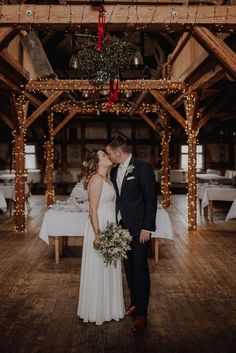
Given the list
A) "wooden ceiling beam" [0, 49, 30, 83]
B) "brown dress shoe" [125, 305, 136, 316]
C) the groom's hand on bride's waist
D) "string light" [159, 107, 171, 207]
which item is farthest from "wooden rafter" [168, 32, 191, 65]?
"brown dress shoe" [125, 305, 136, 316]

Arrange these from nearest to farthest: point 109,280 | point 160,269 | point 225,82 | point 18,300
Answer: point 109,280 → point 18,300 → point 160,269 → point 225,82

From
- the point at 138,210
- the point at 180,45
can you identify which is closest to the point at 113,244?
the point at 138,210

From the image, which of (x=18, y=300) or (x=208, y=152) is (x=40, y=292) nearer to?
(x=18, y=300)

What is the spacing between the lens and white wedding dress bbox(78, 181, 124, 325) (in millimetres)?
4398

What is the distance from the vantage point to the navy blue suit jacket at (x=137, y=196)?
14.3 ft

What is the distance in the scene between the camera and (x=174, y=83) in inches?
388

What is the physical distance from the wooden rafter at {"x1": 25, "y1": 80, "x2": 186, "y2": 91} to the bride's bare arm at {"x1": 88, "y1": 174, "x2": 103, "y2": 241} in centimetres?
565

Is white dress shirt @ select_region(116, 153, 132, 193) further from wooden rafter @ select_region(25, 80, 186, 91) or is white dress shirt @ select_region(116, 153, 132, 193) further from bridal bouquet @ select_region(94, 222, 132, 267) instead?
wooden rafter @ select_region(25, 80, 186, 91)

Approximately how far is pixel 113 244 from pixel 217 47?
7.87ft

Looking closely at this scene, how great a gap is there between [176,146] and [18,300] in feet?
54.2

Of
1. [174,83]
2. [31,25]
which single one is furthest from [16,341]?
[174,83]

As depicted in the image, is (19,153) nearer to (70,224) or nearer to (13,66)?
(13,66)

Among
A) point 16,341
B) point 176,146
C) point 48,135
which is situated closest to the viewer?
point 16,341

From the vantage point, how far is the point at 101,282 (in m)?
4.39
